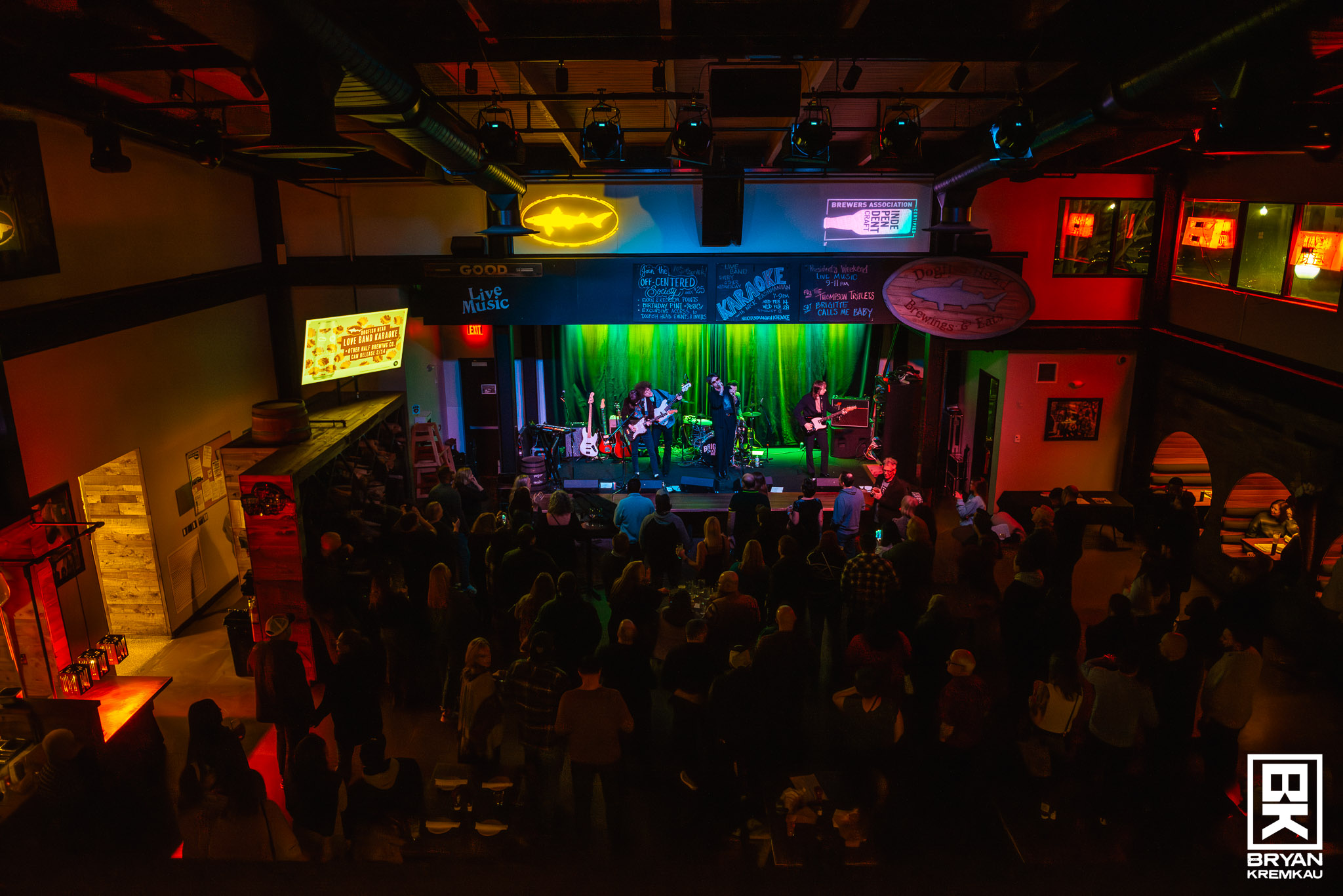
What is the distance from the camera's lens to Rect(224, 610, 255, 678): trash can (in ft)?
23.1

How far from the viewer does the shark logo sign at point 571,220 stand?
10.7 metres

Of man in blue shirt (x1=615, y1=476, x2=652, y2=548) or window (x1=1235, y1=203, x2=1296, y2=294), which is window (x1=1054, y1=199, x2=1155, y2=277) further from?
man in blue shirt (x1=615, y1=476, x2=652, y2=548)

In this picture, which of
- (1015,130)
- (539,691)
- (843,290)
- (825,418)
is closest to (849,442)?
(825,418)

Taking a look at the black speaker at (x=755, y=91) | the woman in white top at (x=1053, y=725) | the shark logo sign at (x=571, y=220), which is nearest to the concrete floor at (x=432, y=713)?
the woman in white top at (x=1053, y=725)

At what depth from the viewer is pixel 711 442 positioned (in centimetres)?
1281

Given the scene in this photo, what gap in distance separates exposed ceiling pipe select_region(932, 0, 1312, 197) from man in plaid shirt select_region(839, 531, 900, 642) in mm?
3488

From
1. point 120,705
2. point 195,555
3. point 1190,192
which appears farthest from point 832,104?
point 195,555

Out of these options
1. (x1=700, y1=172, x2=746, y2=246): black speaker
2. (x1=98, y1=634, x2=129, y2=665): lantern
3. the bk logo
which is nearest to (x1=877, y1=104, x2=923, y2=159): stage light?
(x1=700, y1=172, x2=746, y2=246): black speaker

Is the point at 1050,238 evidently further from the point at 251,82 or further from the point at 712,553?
the point at 251,82

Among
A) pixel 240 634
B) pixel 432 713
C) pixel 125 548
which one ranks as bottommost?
pixel 432 713

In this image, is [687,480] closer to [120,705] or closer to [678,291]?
[678,291]

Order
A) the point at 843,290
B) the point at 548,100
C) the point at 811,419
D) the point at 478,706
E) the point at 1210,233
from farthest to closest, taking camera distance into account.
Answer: the point at 811,419
the point at 843,290
the point at 1210,233
the point at 548,100
the point at 478,706

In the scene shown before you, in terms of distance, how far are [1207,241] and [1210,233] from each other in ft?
0.35

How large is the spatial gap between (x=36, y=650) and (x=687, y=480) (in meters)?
7.75
